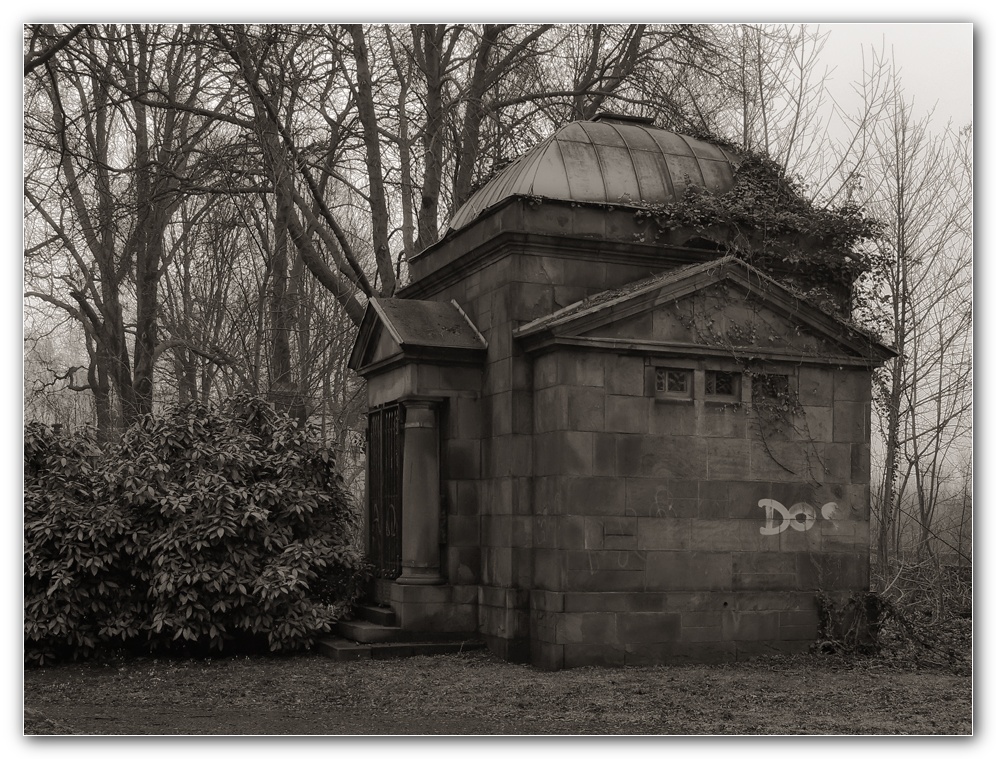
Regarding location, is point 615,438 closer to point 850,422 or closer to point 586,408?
point 586,408

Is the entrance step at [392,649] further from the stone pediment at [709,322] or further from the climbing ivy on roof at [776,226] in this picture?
the climbing ivy on roof at [776,226]

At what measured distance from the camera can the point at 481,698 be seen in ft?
30.9

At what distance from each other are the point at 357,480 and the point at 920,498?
57.1 feet

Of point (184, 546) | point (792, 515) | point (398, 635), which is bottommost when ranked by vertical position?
point (398, 635)

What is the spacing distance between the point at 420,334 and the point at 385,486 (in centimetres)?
203

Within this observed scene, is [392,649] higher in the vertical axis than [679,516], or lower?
lower

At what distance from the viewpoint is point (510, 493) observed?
37.4ft

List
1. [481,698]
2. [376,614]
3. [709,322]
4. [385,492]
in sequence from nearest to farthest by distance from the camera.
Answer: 1. [481,698]
2. [709,322]
3. [376,614]
4. [385,492]

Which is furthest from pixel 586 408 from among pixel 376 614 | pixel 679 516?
pixel 376 614

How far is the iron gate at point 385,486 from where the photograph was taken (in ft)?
41.2

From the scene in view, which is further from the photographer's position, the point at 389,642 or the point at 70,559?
the point at 389,642

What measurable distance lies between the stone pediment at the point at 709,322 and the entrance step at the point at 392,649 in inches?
126

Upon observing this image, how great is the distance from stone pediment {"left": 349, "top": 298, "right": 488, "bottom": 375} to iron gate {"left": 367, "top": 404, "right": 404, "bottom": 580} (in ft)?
2.22

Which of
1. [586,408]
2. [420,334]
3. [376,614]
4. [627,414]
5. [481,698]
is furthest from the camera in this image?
[376,614]
